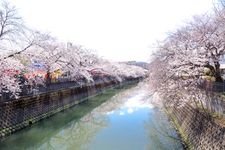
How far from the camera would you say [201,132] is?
11.8 meters

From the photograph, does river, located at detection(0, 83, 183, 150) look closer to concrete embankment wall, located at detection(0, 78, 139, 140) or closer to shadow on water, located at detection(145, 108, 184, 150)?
shadow on water, located at detection(145, 108, 184, 150)

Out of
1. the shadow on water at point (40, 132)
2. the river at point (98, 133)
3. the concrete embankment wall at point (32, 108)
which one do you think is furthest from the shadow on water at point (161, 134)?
the concrete embankment wall at point (32, 108)

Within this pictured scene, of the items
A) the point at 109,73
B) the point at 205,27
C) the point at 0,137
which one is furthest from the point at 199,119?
the point at 109,73

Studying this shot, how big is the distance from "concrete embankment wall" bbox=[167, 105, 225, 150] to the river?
3.26ft

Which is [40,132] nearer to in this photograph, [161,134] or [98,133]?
[98,133]

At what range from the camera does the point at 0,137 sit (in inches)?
644

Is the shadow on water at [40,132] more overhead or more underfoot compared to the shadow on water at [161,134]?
more overhead

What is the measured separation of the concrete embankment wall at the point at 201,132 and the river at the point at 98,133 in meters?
0.99

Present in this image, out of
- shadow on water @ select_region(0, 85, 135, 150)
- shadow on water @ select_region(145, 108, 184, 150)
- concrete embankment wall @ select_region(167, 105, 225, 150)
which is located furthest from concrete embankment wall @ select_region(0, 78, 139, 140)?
concrete embankment wall @ select_region(167, 105, 225, 150)

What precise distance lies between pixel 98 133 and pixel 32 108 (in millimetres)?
4911

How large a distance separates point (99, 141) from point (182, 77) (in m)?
5.34

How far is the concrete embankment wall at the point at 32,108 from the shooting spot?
1758cm

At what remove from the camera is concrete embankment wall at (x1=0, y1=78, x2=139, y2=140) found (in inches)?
692

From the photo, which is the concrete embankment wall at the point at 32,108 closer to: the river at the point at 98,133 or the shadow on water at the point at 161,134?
the river at the point at 98,133
